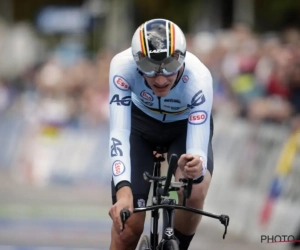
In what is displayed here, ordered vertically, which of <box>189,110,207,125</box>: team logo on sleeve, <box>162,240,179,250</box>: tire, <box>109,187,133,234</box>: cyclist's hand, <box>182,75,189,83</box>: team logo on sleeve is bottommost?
<box>162,240,179,250</box>: tire

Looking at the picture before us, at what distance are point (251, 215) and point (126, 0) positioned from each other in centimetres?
2640

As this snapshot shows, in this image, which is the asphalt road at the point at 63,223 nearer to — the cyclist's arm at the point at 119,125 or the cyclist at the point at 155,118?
the cyclist at the point at 155,118

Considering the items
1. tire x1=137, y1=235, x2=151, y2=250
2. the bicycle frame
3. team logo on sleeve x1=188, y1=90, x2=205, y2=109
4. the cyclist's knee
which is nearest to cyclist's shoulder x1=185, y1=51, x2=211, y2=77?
team logo on sleeve x1=188, y1=90, x2=205, y2=109

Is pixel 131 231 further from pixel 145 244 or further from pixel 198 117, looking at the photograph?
pixel 198 117

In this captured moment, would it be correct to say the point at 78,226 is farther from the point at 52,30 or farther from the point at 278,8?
the point at 52,30

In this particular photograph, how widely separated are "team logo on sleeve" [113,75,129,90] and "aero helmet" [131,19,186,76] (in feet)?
1.60

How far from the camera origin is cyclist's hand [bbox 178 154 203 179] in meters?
7.53

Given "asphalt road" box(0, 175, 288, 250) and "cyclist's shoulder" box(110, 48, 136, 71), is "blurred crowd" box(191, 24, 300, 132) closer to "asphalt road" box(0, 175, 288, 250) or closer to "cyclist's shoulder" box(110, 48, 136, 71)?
"asphalt road" box(0, 175, 288, 250)

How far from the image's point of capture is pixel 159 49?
7773 mm

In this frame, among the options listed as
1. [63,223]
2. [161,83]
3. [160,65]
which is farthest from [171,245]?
[63,223]

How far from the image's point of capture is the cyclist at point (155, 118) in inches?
307

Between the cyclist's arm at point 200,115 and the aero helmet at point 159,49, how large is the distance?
46 cm

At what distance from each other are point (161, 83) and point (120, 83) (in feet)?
1.85

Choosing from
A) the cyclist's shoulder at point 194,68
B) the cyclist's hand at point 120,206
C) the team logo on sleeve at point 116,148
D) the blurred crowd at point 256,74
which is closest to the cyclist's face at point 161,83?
the cyclist's shoulder at point 194,68
